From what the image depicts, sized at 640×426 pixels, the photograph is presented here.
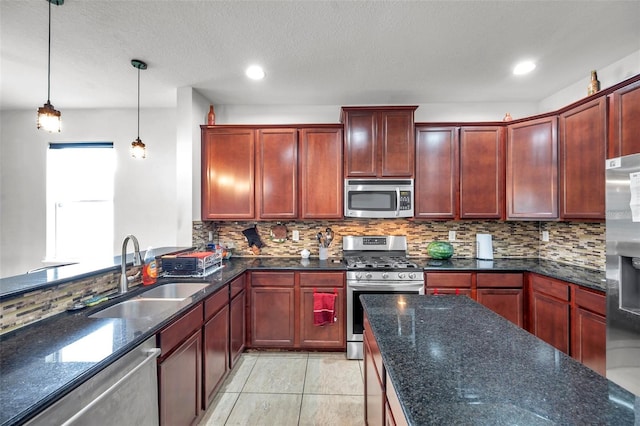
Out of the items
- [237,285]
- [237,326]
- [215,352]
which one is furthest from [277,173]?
[215,352]

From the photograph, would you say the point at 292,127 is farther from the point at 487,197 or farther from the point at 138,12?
the point at 487,197

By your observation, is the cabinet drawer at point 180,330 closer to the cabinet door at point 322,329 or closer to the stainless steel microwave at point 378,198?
the cabinet door at point 322,329

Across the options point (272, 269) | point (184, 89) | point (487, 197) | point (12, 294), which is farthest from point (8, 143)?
point (487, 197)

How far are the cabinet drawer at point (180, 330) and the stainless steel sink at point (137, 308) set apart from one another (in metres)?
0.09

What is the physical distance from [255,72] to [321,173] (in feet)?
3.95

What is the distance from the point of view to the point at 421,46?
2211 mm

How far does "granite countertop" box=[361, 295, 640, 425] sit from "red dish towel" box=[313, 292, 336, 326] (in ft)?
4.83

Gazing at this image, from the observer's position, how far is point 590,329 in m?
2.10

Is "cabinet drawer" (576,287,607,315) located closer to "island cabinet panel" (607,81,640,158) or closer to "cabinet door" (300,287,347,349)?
"island cabinet panel" (607,81,640,158)

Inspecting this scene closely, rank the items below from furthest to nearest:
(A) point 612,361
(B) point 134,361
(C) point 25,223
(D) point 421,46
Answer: (C) point 25,223 → (D) point 421,46 → (A) point 612,361 → (B) point 134,361

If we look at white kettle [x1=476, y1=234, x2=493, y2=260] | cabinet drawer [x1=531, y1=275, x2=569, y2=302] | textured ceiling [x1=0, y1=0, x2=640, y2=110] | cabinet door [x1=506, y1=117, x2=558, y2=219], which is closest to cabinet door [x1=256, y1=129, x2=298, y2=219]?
textured ceiling [x1=0, y1=0, x2=640, y2=110]

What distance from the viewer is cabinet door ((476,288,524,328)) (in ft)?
8.94

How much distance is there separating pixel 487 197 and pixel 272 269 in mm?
2483

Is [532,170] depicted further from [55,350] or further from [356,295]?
[55,350]
